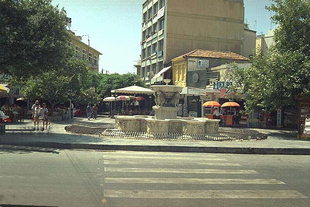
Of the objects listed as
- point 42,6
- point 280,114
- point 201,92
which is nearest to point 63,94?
point 201,92

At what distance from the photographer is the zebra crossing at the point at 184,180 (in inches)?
284

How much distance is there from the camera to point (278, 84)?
2098cm

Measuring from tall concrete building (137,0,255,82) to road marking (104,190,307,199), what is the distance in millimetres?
44588

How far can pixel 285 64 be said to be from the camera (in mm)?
20672

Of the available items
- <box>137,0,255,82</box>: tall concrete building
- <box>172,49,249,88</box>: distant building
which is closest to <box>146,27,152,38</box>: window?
<box>137,0,255,82</box>: tall concrete building

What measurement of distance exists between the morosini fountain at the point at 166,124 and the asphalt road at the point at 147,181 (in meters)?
5.72

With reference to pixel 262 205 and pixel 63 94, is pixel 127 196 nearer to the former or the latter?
pixel 262 205

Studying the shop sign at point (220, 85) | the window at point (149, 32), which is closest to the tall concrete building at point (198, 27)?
the window at point (149, 32)

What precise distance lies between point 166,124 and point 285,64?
758cm

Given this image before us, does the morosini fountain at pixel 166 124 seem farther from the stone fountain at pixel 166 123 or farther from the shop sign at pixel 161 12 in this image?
the shop sign at pixel 161 12

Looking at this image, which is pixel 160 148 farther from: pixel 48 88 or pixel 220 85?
pixel 220 85

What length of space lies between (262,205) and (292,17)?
58.8 feet

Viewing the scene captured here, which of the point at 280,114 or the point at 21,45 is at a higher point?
the point at 21,45

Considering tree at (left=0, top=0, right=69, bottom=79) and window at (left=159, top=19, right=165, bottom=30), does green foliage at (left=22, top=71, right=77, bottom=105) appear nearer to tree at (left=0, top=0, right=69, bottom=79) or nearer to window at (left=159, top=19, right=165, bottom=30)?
tree at (left=0, top=0, right=69, bottom=79)
